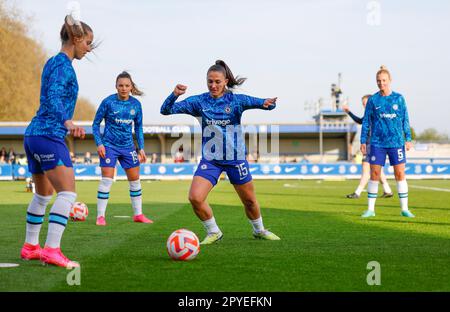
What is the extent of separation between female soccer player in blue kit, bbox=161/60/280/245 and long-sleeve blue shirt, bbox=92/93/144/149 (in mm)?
3251

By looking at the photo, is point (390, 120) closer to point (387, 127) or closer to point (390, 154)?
point (387, 127)

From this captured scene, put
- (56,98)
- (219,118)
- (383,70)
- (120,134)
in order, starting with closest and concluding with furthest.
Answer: (56,98) → (219,118) → (120,134) → (383,70)

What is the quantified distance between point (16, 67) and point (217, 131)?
4673 centimetres

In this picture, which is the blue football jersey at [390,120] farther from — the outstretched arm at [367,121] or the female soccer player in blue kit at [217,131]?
the female soccer player in blue kit at [217,131]

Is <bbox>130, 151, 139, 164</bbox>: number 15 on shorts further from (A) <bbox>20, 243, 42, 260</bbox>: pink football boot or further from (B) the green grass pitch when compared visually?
(A) <bbox>20, 243, 42, 260</bbox>: pink football boot

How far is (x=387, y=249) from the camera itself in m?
7.66

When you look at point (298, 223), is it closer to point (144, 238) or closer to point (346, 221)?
point (346, 221)

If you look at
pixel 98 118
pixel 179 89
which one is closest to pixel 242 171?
pixel 179 89

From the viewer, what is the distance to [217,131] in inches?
330

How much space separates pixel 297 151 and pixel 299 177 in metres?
25.8

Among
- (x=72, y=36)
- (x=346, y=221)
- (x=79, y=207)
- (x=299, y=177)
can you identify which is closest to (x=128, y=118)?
(x=79, y=207)

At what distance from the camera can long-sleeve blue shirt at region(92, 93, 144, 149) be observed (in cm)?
1146

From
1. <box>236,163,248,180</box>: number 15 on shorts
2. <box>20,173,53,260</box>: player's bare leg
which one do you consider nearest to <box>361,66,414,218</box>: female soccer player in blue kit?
<box>236,163,248,180</box>: number 15 on shorts

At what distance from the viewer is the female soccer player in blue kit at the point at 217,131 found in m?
8.26
